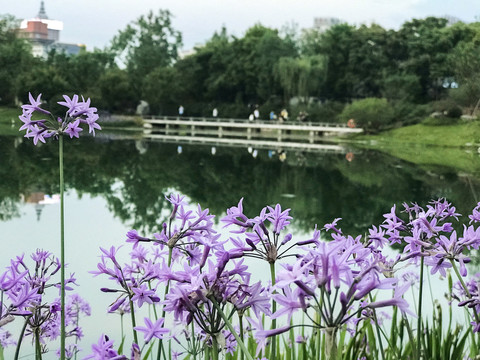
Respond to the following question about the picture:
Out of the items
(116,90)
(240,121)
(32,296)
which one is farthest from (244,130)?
(32,296)

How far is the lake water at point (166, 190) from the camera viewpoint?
7762 mm

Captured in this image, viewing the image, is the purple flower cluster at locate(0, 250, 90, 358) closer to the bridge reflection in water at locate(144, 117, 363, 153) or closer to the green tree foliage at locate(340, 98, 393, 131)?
the green tree foliage at locate(340, 98, 393, 131)

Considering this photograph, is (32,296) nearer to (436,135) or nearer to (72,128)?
A: (72,128)

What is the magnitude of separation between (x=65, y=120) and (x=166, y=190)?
11569mm

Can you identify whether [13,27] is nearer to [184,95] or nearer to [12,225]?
[184,95]

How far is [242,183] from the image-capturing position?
14.8 meters

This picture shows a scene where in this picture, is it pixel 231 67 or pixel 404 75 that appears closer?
pixel 404 75

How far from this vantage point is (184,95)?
46.7 m

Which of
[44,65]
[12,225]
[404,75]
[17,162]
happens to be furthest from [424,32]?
[12,225]

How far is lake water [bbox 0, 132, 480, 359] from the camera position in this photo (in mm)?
7762

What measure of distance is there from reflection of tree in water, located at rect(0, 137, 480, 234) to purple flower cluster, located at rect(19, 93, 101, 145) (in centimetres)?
731

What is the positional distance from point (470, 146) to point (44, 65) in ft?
93.6

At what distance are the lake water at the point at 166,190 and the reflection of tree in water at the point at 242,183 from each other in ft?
0.07

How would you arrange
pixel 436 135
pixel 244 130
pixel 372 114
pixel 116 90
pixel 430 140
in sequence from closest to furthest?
pixel 430 140, pixel 436 135, pixel 372 114, pixel 116 90, pixel 244 130
